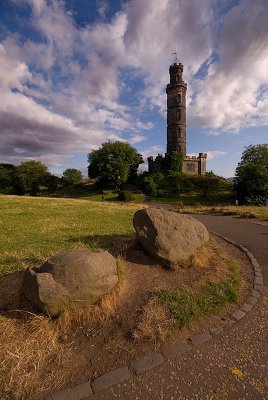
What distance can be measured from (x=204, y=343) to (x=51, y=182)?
70206 mm

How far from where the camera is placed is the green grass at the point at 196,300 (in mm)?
5025

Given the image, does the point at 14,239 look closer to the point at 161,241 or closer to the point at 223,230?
the point at 161,241

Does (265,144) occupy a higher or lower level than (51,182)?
higher

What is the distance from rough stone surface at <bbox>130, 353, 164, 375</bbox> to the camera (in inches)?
149

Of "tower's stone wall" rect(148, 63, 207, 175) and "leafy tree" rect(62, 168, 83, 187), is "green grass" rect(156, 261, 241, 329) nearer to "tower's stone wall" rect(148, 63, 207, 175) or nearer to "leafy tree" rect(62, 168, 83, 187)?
"tower's stone wall" rect(148, 63, 207, 175)

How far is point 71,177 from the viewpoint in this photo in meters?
70.8

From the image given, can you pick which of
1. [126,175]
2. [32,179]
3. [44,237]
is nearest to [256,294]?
[44,237]

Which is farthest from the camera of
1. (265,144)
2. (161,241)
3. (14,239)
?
(265,144)

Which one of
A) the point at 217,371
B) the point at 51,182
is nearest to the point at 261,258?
the point at 217,371

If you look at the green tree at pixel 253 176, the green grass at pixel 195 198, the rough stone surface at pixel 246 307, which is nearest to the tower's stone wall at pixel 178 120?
the green grass at pixel 195 198

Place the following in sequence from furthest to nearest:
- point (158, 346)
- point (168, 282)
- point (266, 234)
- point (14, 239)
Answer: point (266, 234) → point (14, 239) → point (168, 282) → point (158, 346)

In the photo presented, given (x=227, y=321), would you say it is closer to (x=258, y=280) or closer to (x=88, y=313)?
(x=258, y=280)

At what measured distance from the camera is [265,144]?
47.1 m

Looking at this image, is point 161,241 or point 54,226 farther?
point 54,226
